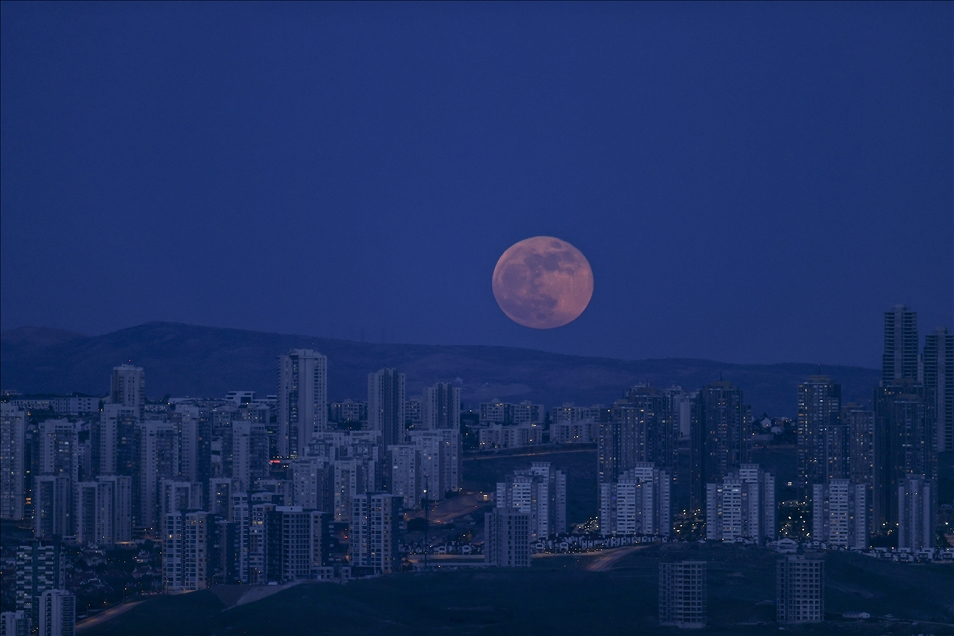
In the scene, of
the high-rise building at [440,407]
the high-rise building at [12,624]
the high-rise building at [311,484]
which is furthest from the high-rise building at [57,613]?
the high-rise building at [440,407]

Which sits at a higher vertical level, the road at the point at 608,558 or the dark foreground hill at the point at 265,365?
the dark foreground hill at the point at 265,365

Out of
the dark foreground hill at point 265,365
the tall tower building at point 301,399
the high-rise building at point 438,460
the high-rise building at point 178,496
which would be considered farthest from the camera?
the dark foreground hill at point 265,365

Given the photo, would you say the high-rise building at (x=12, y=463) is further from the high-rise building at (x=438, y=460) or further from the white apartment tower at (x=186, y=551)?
the high-rise building at (x=438, y=460)

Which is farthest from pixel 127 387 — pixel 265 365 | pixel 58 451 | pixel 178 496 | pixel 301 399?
pixel 178 496

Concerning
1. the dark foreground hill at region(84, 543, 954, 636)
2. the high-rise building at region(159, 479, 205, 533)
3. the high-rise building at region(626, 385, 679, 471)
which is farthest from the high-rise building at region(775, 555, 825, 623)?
the high-rise building at region(626, 385, 679, 471)

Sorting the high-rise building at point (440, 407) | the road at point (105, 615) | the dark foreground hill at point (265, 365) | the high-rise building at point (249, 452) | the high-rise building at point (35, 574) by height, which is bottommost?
the road at point (105, 615)

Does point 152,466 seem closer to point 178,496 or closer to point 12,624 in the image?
point 178,496

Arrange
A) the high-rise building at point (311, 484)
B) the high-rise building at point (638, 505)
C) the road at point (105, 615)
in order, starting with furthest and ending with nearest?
1. the high-rise building at point (638, 505)
2. the high-rise building at point (311, 484)
3. the road at point (105, 615)
